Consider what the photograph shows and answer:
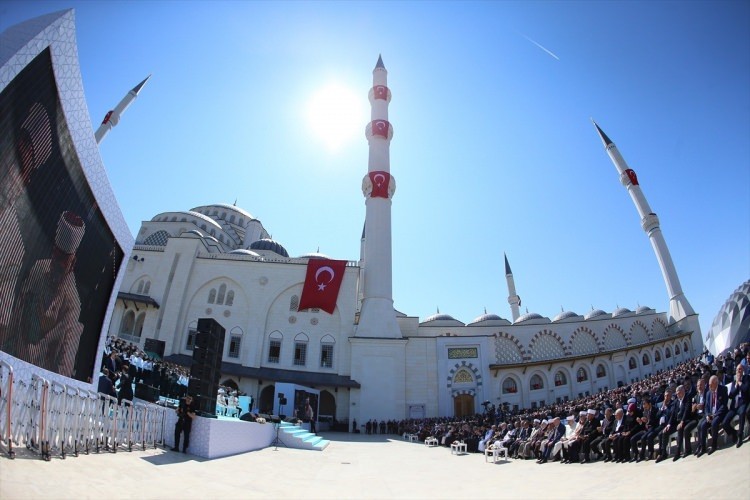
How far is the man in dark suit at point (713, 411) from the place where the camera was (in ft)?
16.0

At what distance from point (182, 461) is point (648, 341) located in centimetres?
3735

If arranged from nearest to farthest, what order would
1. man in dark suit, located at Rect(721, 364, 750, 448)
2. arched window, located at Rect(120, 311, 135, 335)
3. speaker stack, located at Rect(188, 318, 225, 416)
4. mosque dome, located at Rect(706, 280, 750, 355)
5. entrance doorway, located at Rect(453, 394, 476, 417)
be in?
man in dark suit, located at Rect(721, 364, 750, 448), speaker stack, located at Rect(188, 318, 225, 416), mosque dome, located at Rect(706, 280, 750, 355), entrance doorway, located at Rect(453, 394, 476, 417), arched window, located at Rect(120, 311, 135, 335)

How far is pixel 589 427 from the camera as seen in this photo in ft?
24.5

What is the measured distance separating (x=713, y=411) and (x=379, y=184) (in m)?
25.0

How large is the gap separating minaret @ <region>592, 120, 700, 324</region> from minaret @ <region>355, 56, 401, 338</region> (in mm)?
24038

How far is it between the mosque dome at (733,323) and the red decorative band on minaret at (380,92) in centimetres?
2492

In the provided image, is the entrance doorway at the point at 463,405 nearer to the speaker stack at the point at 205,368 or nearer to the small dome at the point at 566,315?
the small dome at the point at 566,315

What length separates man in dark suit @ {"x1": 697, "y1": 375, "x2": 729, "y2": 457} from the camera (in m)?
4.89

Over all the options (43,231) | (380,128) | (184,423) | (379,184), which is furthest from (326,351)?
(43,231)

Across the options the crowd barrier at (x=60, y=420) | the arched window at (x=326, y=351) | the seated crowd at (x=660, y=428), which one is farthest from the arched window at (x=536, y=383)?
the crowd barrier at (x=60, y=420)

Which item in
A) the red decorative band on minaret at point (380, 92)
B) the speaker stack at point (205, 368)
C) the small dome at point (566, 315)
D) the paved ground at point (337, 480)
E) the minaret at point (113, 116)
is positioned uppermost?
the red decorative band on minaret at point (380, 92)

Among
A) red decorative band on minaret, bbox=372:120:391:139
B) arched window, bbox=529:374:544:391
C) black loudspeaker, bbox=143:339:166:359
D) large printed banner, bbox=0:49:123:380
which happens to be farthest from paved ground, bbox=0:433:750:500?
red decorative band on minaret, bbox=372:120:391:139

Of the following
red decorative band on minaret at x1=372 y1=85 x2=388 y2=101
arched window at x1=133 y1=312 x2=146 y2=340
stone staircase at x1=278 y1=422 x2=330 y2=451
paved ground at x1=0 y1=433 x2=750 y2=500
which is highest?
red decorative band on minaret at x1=372 y1=85 x2=388 y2=101

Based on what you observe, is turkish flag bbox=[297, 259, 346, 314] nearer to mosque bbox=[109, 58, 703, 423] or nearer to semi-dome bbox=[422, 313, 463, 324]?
mosque bbox=[109, 58, 703, 423]
